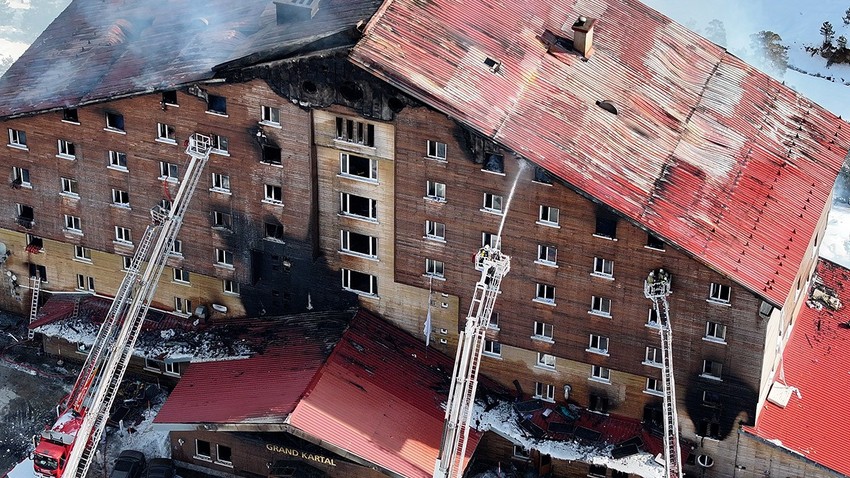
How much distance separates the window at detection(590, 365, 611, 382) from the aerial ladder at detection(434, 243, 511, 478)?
7.54m

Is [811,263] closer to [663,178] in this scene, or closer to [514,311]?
[663,178]

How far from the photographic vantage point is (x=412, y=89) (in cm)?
8188

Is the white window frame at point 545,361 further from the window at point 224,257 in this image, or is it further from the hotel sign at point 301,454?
the window at point 224,257

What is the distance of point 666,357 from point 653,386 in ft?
13.3

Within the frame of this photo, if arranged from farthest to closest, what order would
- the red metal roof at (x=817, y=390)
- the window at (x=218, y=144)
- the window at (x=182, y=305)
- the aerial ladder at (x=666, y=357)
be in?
the window at (x=182, y=305) → the window at (x=218, y=144) → the red metal roof at (x=817, y=390) → the aerial ladder at (x=666, y=357)

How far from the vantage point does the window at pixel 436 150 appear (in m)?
84.2

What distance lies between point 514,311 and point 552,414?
24.9 ft

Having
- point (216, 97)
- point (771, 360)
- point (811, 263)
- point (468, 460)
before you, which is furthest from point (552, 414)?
Result: point (216, 97)

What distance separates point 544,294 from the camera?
285ft

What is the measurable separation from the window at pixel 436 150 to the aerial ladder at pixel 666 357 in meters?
14.5

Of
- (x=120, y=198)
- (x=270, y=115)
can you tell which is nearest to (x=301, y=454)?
(x=270, y=115)

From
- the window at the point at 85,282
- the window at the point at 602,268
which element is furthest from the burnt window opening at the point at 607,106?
the window at the point at 85,282

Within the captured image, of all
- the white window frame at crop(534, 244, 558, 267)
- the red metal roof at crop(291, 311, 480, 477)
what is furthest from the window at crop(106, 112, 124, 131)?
the white window frame at crop(534, 244, 558, 267)

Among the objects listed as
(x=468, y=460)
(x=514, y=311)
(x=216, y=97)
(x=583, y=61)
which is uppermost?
(x=583, y=61)
